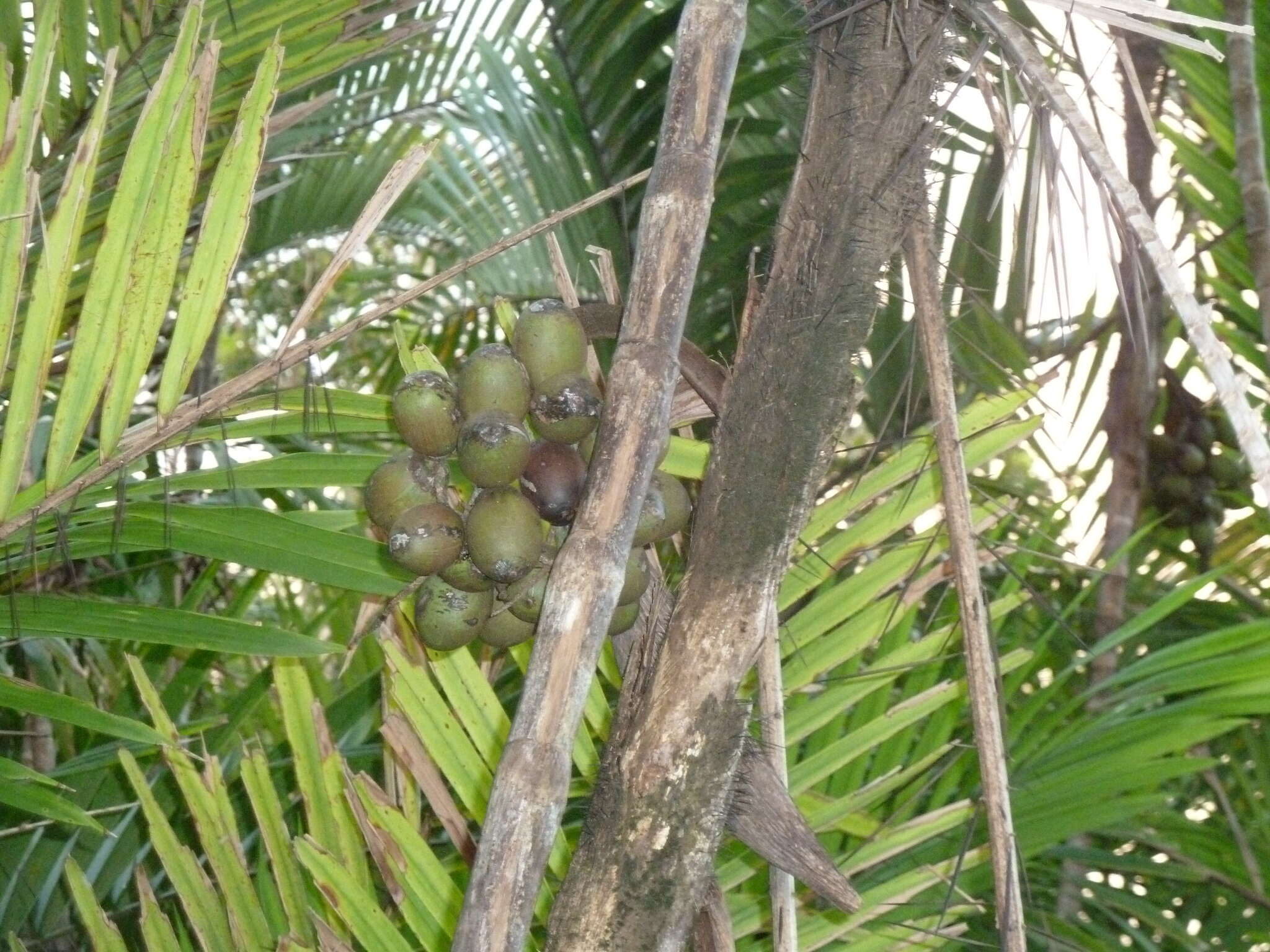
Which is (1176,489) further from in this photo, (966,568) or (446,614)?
(446,614)

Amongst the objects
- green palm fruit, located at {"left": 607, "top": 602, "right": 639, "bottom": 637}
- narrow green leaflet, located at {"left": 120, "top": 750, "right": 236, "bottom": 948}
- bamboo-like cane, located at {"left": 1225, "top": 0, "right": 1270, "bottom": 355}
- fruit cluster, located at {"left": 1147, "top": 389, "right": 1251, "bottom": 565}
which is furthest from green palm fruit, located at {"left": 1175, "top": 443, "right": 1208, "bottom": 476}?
narrow green leaflet, located at {"left": 120, "top": 750, "right": 236, "bottom": 948}

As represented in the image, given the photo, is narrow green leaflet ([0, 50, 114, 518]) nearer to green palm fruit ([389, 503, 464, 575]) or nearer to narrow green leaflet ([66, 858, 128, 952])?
green palm fruit ([389, 503, 464, 575])

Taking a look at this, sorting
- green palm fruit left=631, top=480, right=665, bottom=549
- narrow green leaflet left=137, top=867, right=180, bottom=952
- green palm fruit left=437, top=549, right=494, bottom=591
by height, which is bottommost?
narrow green leaflet left=137, top=867, right=180, bottom=952

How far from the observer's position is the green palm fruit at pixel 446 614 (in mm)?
798

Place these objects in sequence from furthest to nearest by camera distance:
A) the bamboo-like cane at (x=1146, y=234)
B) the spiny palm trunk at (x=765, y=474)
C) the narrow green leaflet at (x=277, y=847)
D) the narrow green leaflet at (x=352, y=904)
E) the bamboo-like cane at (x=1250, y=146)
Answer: the bamboo-like cane at (x=1250, y=146)
the narrow green leaflet at (x=277, y=847)
the narrow green leaflet at (x=352, y=904)
the spiny palm trunk at (x=765, y=474)
the bamboo-like cane at (x=1146, y=234)

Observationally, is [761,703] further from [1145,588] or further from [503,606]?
[1145,588]

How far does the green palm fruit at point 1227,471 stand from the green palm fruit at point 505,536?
1742mm

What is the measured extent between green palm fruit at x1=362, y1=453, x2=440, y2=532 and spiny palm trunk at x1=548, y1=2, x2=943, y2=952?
0.19 metres

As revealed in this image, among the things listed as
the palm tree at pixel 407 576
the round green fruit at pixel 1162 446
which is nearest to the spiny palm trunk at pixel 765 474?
the palm tree at pixel 407 576

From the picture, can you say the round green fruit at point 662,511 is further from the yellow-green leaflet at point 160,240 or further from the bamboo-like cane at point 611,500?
→ the yellow-green leaflet at point 160,240

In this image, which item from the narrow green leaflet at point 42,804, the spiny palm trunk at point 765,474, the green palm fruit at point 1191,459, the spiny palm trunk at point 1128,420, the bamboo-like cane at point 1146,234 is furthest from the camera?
the green palm fruit at point 1191,459

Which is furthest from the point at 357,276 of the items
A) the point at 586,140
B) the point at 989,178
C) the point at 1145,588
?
the point at 1145,588

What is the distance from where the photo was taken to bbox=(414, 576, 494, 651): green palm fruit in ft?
2.62

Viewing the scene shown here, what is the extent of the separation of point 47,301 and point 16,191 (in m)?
0.08
